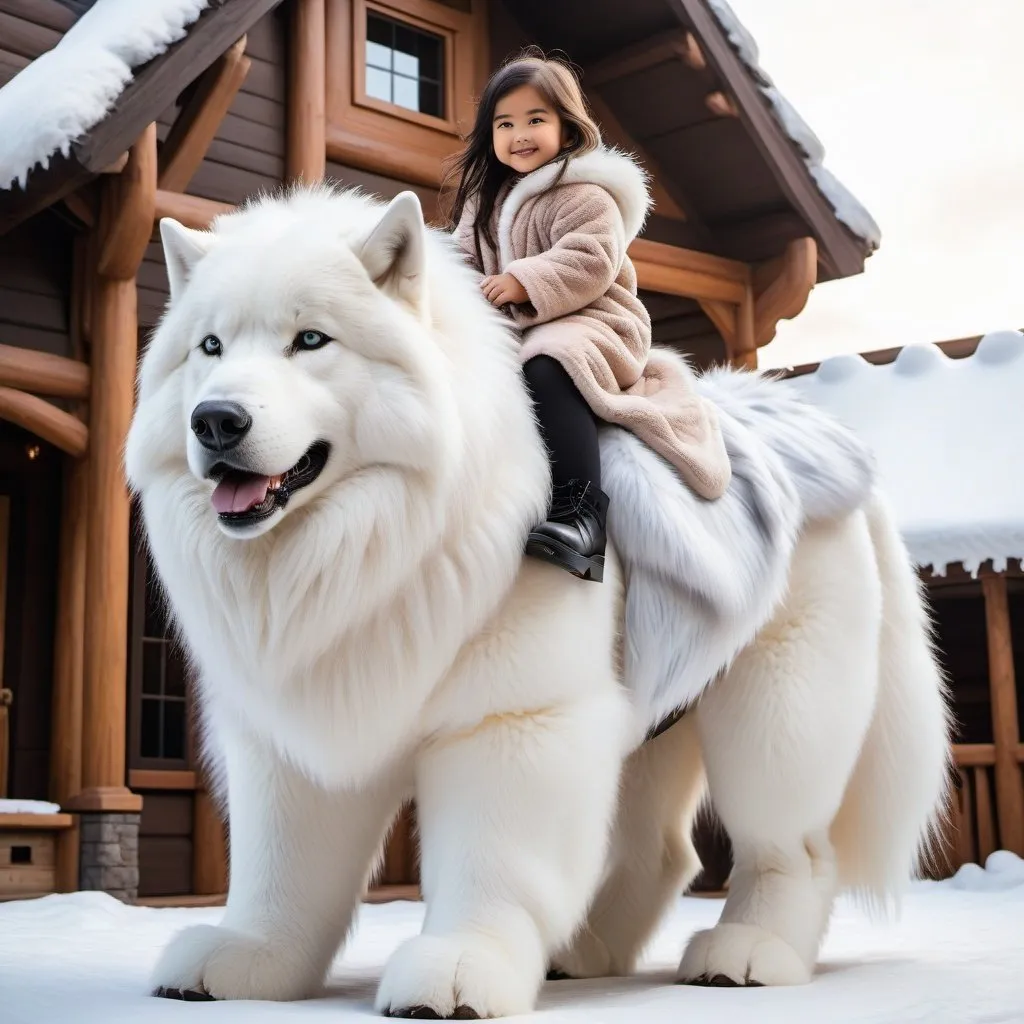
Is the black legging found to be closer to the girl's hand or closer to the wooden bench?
the girl's hand

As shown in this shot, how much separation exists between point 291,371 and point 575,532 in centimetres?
62

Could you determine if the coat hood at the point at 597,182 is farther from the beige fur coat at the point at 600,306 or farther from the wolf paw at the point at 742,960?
the wolf paw at the point at 742,960

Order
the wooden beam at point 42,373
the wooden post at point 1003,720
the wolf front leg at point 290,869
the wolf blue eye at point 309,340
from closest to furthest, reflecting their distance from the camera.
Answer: the wolf blue eye at point 309,340
the wolf front leg at point 290,869
the wooden beam at point 42,373
the wooden post at point 1003,720

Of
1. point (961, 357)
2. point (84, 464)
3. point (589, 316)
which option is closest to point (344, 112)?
point (84, 464)

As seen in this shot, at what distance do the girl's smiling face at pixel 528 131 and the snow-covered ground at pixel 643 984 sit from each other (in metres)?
1.82

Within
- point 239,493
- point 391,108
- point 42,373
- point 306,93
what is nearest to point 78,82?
point 42,373

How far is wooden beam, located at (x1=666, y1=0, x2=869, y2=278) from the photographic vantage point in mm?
8500

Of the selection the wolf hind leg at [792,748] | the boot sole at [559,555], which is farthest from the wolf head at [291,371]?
the wolf hind leg at [792,748]

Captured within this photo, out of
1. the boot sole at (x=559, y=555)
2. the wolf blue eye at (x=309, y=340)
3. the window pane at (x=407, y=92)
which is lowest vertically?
the boot sole at (x=559, y=555)

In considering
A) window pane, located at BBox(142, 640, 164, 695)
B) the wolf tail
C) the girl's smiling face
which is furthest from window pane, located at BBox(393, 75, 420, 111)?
the wolf tail

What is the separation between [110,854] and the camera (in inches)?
249

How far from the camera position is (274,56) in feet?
26.6

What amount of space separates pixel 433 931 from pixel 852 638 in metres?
1.26

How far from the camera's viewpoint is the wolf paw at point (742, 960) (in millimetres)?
2924
